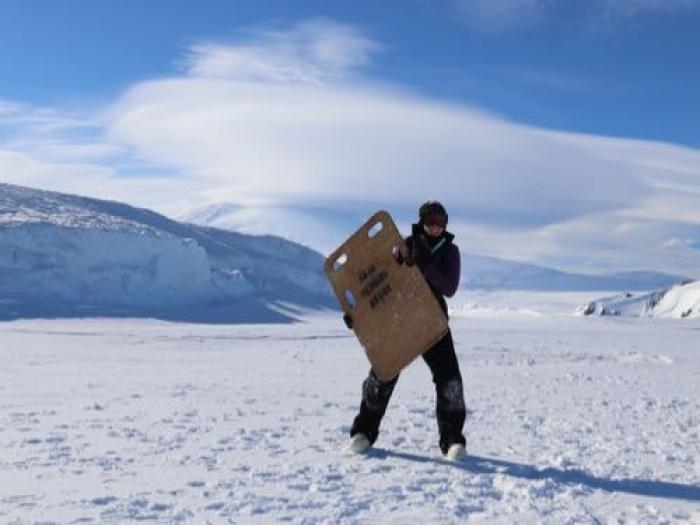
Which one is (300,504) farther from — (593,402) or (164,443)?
(593,402)

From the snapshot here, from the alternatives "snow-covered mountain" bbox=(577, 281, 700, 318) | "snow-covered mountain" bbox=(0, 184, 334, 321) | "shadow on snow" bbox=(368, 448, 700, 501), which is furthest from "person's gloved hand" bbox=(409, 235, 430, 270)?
"snow-covered mountain" bbox=(577, 281, 700, 318)

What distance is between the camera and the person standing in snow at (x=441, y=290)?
4855 mm

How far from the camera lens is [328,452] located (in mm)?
4973

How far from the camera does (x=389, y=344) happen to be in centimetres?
494

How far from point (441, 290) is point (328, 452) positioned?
1213mm

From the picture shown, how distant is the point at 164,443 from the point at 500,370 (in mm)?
9437

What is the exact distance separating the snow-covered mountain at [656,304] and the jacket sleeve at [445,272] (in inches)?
2288

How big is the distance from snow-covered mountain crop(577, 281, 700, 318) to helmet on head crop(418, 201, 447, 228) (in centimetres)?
5825

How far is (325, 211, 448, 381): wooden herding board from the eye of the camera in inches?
191

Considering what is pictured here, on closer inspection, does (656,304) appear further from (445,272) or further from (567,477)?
(567,477)

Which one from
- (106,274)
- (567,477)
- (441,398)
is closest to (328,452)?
(441,398)

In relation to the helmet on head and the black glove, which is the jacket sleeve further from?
the helmet on head

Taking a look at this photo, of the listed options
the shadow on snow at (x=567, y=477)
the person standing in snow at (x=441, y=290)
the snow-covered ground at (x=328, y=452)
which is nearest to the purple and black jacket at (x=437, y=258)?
the person standing in snow at (x=441, y=290)

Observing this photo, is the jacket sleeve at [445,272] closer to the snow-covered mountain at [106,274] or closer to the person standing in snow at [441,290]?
the person standing in snow at [441,290]
